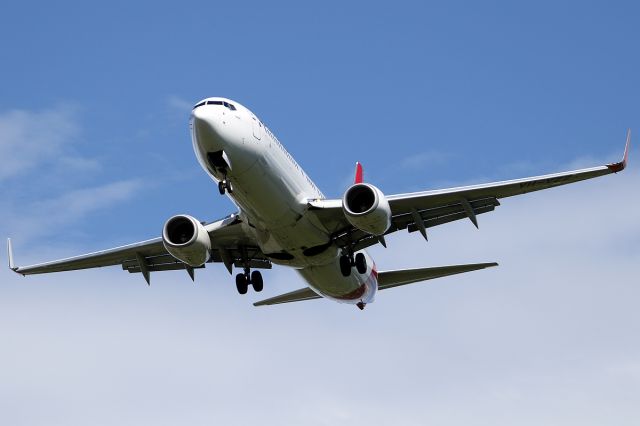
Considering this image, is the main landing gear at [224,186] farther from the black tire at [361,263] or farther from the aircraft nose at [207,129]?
the black tire at [361,263]

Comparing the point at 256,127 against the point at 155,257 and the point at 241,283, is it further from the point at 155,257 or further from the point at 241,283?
the point at 155,257

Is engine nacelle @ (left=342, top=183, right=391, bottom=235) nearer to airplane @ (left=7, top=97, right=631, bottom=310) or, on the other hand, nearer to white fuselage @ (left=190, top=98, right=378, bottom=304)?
airplane @ (left=7, top=97, right=631, bottom=310)

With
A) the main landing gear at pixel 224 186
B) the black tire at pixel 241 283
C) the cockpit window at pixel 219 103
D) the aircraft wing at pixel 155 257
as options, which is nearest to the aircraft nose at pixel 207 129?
the cockpit window at pixel 219 103

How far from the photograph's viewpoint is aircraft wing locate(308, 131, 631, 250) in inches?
1252

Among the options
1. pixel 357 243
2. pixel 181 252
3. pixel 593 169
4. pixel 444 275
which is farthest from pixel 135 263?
pixel 593 169

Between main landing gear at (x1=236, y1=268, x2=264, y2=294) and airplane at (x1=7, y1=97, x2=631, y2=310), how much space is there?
32mm

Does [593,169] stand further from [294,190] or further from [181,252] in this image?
[181,252]

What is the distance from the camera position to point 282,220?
31.6m

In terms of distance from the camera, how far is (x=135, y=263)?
1484 inches

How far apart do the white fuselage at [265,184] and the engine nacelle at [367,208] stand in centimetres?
140

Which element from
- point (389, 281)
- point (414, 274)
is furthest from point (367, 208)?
point (389, 281)

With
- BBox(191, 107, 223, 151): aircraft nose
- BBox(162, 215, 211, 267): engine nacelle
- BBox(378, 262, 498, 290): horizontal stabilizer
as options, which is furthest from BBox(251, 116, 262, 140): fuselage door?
BBox(378, 262, 498, 290): horizontal stabilizer

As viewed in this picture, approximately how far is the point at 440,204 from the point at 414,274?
4.85 metres

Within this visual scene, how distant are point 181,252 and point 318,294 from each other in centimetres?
646
